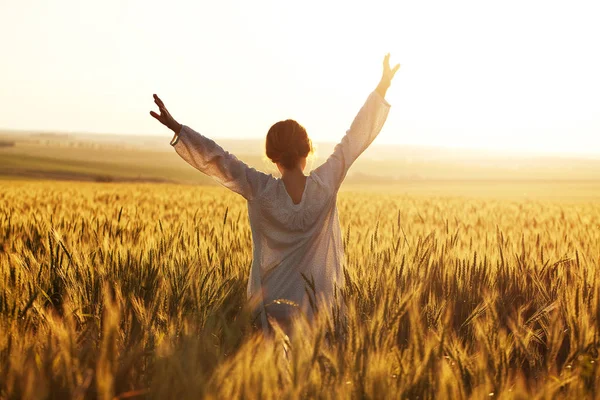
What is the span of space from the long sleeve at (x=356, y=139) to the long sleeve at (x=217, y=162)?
1.10ft

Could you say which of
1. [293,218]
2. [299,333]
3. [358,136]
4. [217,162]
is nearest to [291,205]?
[293,218]

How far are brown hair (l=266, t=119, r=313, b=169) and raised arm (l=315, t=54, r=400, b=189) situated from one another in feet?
0.45

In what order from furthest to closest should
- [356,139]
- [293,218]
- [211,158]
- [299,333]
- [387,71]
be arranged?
[387,71] → [356,139] → [293,218] → [211,158] → [299,333]

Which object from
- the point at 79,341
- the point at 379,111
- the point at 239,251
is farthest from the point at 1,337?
the point at 239,251

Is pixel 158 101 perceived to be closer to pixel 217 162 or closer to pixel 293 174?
pixel 217 162

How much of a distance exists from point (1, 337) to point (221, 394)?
787 millimetres

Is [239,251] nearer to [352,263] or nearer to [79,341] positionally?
[352,263]

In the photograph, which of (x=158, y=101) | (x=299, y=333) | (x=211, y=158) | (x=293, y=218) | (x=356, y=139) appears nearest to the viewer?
(x=299, y=333)

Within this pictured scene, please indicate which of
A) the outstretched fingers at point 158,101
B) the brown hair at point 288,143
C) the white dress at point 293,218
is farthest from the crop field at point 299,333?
the outstretched fingers at point 158,101

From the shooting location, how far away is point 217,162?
331 cm

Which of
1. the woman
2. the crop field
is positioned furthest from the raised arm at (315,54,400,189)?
the crop field

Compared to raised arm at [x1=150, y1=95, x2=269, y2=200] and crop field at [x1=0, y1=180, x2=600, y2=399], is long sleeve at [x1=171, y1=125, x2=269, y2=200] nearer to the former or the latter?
raised arm at [x1=150, y1=95, x2=269, y2=200]

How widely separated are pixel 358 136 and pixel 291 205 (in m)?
0.53

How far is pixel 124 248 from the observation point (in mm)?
3816
